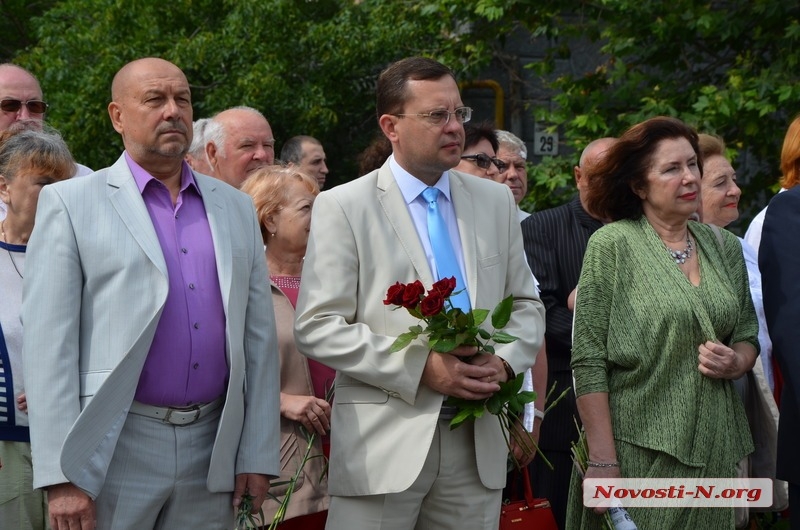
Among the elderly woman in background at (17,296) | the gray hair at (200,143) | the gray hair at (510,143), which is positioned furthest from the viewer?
the gray hair at (510,143)

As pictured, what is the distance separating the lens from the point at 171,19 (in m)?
11.2

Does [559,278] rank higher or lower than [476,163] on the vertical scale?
lower

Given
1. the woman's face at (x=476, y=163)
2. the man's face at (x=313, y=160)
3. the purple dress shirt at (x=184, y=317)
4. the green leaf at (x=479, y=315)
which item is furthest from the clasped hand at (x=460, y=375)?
the man's face at (x=313, y=160)

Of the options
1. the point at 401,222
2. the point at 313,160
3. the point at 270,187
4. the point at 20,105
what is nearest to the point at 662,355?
the point at 401,222

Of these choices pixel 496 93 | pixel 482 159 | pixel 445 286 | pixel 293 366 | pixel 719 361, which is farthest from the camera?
pixel 496 93

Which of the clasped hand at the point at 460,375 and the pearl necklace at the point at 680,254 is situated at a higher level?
the pearl necklace at the point at 680,254

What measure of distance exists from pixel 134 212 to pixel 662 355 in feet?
7.20

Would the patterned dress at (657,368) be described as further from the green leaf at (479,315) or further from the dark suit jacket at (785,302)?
the green leaf at (479,315)

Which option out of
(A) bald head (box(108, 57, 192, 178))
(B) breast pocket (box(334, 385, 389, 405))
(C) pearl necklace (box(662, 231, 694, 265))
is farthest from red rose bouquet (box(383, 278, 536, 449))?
(C) pearl necklace (box(662, 231, 694, 265))

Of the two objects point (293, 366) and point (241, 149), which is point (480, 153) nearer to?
point (241, 149)

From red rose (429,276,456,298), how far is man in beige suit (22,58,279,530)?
694 millimetres

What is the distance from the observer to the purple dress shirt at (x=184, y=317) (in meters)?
4.02

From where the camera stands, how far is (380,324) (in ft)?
14.3

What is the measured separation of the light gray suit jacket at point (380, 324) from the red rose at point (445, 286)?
279 millimetres
